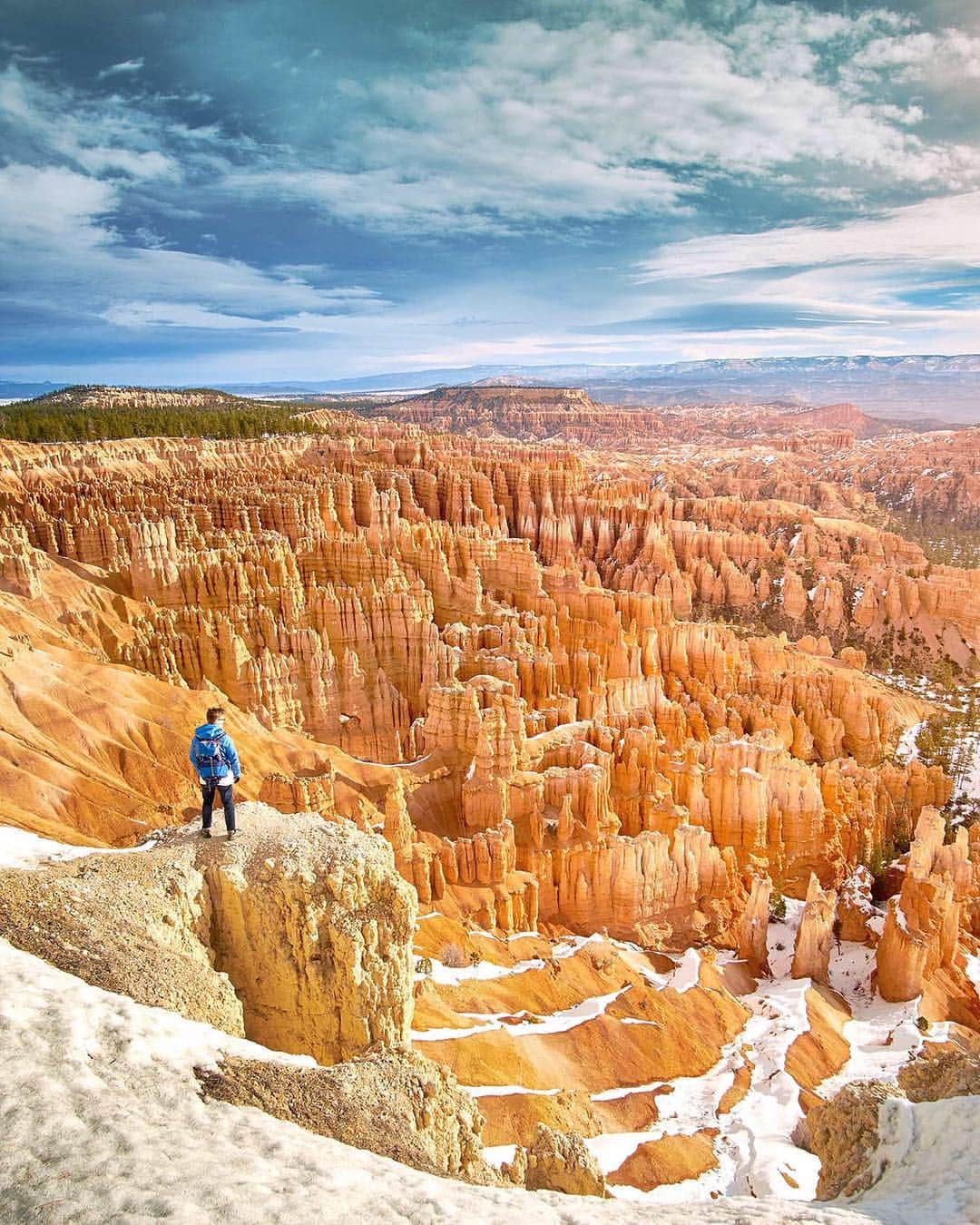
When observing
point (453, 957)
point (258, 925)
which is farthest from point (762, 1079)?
point (258, 925)

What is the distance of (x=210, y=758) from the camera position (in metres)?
9.13

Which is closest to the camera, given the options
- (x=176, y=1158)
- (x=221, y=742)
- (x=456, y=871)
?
(x=176, y=1158)

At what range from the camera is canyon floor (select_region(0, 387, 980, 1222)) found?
5910 millimetres

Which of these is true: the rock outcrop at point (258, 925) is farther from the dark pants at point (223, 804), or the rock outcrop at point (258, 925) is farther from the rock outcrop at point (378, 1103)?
the rock outcrop at point (378, 1103)

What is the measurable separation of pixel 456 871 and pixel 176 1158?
50.5ft

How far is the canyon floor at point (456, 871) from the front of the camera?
591 centimetres

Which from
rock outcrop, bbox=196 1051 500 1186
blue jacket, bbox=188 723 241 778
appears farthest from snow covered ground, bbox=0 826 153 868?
rock outcrop, bbox=196 1051 500 1186

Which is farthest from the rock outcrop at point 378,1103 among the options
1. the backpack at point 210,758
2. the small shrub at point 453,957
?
the small shrub at point 453,957

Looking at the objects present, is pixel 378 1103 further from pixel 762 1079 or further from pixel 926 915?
pixel 926 915

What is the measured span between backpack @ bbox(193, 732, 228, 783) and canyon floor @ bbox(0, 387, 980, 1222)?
31.8 inches

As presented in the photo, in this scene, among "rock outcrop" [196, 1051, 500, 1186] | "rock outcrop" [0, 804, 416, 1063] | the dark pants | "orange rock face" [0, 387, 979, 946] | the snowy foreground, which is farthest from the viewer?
"orange rock face" [0, 387, 979, 946]

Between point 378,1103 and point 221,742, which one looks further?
point 221,742

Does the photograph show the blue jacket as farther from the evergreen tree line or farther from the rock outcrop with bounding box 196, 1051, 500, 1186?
the evergreen tree line

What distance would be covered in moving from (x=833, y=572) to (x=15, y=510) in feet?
194
